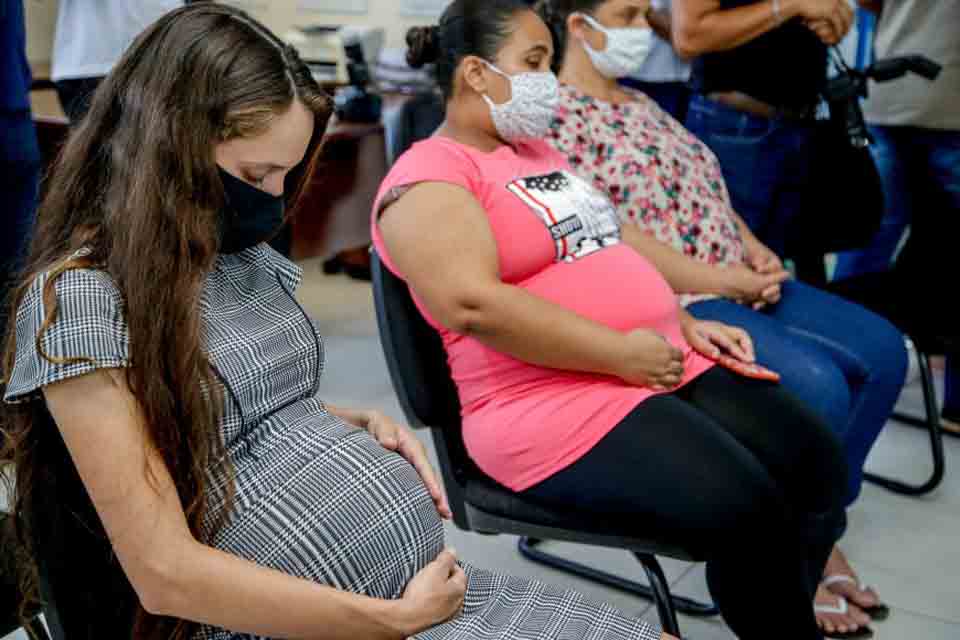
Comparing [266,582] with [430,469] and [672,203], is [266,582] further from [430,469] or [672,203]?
[672,203]

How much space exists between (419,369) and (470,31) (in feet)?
1.88

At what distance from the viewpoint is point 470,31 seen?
1.68 metres

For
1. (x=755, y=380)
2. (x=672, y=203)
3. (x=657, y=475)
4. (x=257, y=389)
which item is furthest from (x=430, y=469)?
(x=672, y=203)

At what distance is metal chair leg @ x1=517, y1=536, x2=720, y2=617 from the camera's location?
1.89 metres

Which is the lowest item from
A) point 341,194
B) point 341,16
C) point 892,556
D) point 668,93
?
→ point 892,556

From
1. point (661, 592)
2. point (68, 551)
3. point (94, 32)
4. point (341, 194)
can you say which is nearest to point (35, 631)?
point (68, 551)

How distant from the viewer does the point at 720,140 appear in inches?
92.7

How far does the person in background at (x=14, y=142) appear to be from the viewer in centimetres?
190

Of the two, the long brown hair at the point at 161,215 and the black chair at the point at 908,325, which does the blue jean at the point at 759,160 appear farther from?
the long brown hair at the point at 161,215

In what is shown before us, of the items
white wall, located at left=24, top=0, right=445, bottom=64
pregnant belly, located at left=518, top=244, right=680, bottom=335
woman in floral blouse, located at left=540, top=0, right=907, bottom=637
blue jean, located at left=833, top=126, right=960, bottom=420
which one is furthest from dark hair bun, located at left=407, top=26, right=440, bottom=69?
white wall, located at left=24, top=0, right=445, bottom=64

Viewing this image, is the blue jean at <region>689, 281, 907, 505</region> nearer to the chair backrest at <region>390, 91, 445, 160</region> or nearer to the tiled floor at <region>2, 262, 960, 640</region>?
the tiled floor at <region>2, 262, 960, 640</region>

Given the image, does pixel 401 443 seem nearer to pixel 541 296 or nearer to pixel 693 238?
pixel 541 296

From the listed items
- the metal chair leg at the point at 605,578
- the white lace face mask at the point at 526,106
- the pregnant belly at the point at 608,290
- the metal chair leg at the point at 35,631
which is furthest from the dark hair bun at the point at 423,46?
the metal chair leg at the point at 35,631

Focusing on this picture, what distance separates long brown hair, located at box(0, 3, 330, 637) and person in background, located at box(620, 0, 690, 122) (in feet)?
5.67
